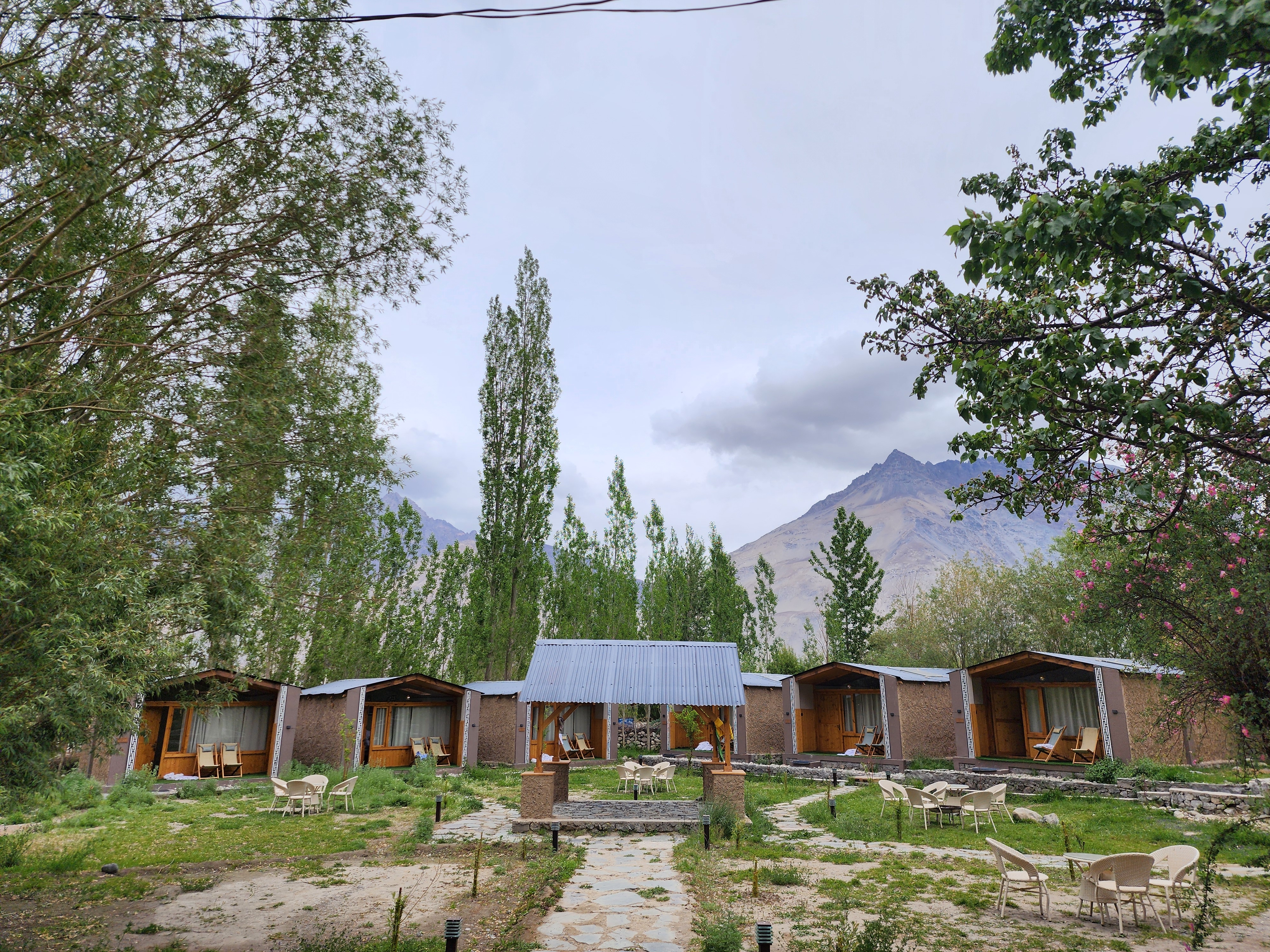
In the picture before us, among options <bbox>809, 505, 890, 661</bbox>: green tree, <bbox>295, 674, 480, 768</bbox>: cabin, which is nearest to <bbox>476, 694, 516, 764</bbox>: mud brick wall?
<bbox>295, 674, 480, 768</bbox>: cabin

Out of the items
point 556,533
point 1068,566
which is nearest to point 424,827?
point 556,533

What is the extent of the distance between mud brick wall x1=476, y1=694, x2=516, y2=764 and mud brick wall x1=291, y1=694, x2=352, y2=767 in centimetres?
462

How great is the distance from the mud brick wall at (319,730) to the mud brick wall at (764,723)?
1285cm

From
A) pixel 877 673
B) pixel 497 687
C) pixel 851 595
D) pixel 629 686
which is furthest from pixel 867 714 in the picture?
pixel 629 686

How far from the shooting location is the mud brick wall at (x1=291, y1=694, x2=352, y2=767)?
2095 centimetres

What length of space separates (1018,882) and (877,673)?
44.0 ft

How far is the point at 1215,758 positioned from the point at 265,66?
84.8ft

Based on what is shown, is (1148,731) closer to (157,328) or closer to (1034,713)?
(1034,713)

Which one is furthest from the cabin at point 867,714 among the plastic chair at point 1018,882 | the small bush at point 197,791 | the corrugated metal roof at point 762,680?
the small bush at point 197,791

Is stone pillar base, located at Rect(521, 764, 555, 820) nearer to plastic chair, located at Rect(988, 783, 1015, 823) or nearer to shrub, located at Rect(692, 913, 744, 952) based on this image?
shrub, located at Rect(692, 913, 744, 952)

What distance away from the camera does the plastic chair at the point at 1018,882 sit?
746cm

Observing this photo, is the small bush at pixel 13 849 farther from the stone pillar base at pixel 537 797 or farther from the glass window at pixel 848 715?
the glass window at pixel 848 715

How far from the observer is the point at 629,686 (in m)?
Result: 13.2

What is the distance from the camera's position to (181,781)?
1802 centimetres
